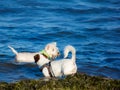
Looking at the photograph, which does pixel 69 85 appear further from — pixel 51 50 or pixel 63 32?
pixel 63 32

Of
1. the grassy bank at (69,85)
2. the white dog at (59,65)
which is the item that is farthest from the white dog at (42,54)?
the grassy bank at (69,85)

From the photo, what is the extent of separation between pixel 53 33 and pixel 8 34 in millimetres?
1488

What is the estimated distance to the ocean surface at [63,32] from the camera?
1241 centimetres

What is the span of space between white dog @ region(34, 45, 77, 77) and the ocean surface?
0.36 metres

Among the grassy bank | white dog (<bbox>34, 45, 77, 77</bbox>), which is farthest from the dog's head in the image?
the grassy bank

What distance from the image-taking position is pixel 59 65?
1085 centimetres

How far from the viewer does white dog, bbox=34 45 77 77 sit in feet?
34.2

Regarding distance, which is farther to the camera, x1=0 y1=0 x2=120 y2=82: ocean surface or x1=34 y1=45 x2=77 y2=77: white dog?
x1=0 y1=0 x2=120 y2=82: ocean surface

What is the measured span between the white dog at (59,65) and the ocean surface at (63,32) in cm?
36

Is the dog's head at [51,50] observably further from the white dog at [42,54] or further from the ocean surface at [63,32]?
the ocean surface at [63,32]

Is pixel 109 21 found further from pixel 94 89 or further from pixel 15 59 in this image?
pixel 94 89

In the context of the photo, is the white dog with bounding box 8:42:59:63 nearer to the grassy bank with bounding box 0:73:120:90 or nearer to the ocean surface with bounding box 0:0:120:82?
the ocean surface with bounding box 0:0:120:82

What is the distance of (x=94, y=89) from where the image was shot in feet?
28.1

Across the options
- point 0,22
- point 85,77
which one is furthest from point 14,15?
point 85,77
